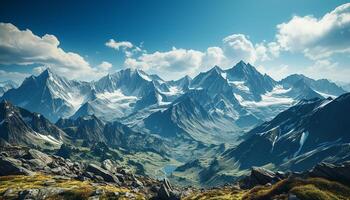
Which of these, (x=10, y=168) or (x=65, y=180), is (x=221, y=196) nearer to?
(x=65, y=180)

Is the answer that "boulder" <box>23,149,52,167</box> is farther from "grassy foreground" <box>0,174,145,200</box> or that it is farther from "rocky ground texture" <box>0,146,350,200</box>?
"grassy foreground" <box>0,174,145,200</box>

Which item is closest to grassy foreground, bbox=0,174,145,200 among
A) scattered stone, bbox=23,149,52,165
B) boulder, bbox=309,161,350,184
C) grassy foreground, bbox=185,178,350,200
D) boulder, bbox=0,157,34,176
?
boulder, bbox=0,157,34,176

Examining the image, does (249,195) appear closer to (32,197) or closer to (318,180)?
(318,180)

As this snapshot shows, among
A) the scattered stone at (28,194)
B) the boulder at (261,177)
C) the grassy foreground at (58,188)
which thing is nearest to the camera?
the scattered stone at (28,194)

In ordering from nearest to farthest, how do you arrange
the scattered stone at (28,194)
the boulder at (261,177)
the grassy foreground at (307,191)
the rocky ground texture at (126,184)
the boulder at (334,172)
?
the grassy foreground at (307,191) < the rocky ground texture at (126,184) < the boulder at (334,172) < the scattered stone at (28,194) < the boulder at (261,177)

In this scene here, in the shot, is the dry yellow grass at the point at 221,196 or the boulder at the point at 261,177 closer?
the dry yellow grass at the point at 221,196

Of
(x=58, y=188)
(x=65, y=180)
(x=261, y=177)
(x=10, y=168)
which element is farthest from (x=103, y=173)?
(x=261, y=177)

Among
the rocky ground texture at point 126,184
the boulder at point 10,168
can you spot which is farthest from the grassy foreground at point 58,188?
the boulder at point 10,168

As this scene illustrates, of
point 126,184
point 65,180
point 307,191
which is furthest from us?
point 126,184

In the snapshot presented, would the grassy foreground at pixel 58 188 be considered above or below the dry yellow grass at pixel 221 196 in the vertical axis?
above

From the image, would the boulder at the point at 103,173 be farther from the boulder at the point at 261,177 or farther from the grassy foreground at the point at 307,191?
the grassy foreground at the point at 307,191

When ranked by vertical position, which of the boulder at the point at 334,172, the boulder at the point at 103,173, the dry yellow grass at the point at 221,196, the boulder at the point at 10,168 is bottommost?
the dry yellow grass at the point at 221,196

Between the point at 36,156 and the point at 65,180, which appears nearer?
the point at 65,180

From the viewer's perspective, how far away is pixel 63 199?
270 feet
